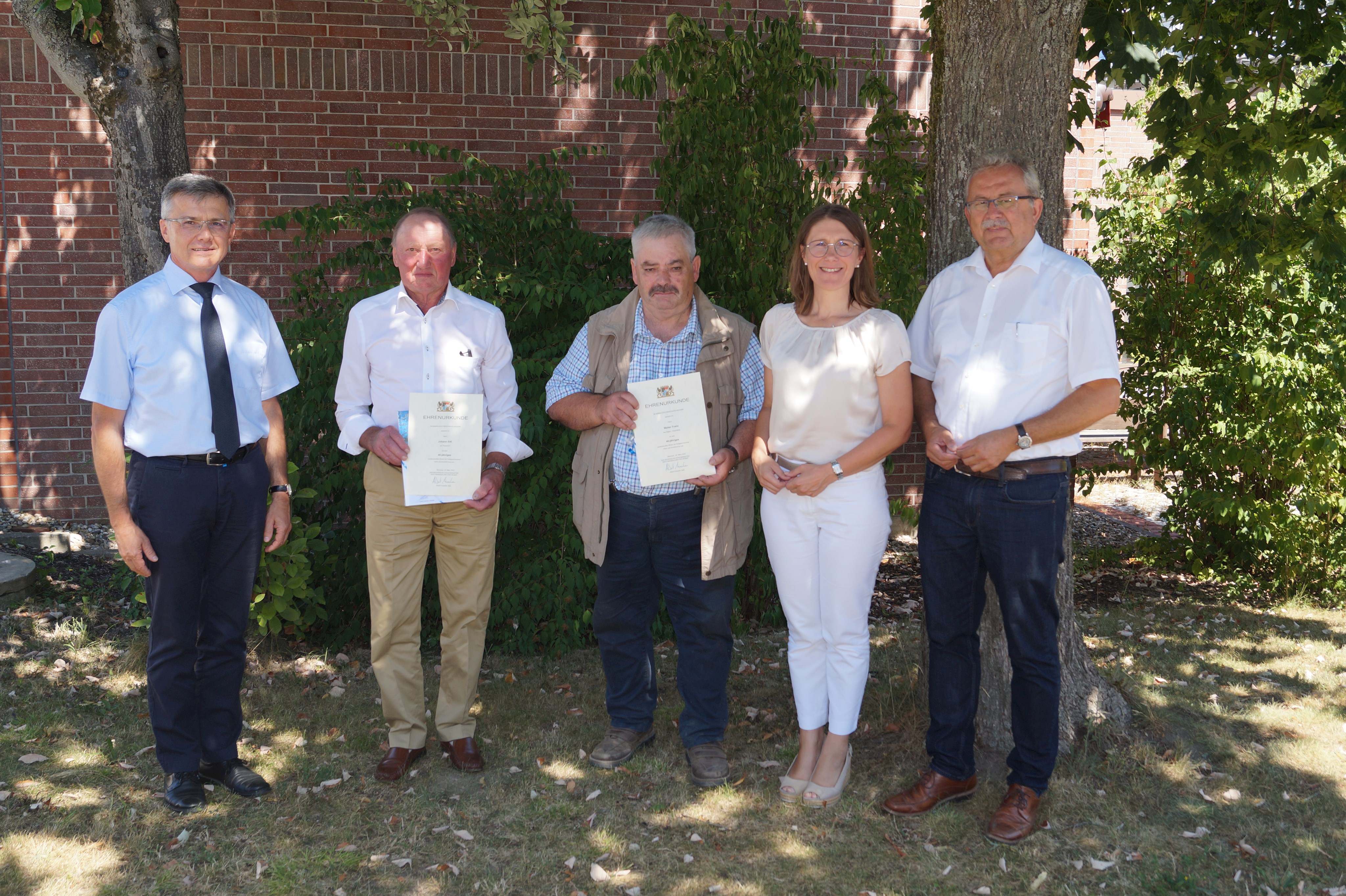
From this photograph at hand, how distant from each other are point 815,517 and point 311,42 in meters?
5.86

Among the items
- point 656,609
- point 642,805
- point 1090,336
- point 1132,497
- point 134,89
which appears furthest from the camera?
point 1132,497

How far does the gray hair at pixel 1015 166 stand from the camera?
131 inches

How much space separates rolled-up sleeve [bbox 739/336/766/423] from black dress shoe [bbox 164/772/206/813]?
2447 millimetres

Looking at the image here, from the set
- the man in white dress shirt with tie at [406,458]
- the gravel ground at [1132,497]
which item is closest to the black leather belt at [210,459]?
the man in white dress shirt with tie at [406,458]

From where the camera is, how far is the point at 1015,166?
3.33 metres

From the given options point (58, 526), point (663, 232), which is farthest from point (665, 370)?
point (58, 526)

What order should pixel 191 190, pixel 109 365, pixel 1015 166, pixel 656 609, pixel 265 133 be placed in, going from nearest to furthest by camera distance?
pixel 1015 166 → pixel 109 365 → pixel 191 190 → pixel 656 609 → pixel 265 133

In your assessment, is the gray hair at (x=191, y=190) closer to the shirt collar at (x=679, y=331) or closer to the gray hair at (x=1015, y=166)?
the shirt collar at (x=679, y=331)

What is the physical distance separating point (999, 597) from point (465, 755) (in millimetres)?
2157

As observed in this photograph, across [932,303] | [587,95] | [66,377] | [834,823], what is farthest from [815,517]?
[66,377]

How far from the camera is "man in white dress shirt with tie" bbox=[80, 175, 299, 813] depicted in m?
3.52

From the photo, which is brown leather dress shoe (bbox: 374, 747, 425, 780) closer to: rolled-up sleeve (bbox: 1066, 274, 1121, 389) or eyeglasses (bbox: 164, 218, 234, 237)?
eyeglasses (bbox: 164, 218, 234, 237)

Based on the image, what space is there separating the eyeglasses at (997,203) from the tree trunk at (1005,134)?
49cm

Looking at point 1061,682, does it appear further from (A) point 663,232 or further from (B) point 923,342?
(A) point 663,232
